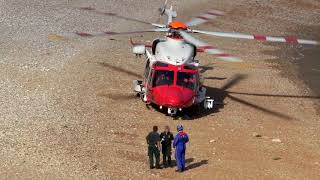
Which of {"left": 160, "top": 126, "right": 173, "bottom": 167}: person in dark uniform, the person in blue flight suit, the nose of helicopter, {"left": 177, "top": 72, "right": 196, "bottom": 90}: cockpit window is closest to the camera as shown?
the person in blue flight suit

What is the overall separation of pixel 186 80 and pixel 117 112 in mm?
3279

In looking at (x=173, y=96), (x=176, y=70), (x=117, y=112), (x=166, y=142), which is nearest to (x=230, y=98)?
(x=176, y=70)

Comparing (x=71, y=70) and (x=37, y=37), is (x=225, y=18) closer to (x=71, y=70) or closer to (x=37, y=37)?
(x=37, y=37)

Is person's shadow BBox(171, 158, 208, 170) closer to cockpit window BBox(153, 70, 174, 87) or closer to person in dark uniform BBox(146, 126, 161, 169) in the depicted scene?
person in dark uniform BBox(146, 126, 161, 169)

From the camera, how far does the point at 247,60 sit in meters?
40.2

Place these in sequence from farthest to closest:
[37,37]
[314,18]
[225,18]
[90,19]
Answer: [314,18]
[225,18]
[90,19]
[37,37]

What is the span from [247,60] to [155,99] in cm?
1513

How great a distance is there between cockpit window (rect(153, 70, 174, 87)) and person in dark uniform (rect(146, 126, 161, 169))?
563 centimetres

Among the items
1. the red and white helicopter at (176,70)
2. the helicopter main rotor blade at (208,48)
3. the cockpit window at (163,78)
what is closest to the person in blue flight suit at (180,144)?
the helicopter main rotor blade at (208,48)

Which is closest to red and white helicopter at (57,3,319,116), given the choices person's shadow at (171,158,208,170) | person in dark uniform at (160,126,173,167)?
person's shadow at (171,158,208,170)

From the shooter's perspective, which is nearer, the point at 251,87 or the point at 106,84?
the point at 106,84

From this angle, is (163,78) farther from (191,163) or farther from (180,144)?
(180,144)

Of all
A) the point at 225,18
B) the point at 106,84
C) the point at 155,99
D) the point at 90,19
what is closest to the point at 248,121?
the point at 155,99

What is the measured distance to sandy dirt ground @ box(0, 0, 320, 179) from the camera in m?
21.6
